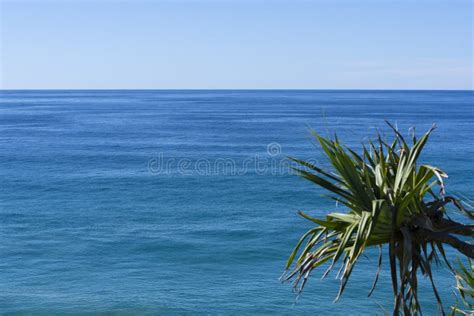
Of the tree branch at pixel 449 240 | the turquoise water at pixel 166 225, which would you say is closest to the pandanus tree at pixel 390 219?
the tree branch at pixel 449 240

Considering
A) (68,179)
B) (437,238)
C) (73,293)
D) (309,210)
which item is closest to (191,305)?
(73,293)

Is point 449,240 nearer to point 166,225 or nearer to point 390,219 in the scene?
point 390,219

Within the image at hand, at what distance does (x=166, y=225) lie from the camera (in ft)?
129

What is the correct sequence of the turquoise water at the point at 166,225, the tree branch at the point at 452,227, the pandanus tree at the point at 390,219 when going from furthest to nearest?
the turquoise water at the point at 166,225 < the tree branch at the point at 452,227 < the pandanus tree at the point at 390,219

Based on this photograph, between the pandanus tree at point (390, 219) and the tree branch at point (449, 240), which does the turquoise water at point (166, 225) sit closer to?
the pandanus tree at point (390, 219)

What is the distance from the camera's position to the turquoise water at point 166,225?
2705 cm

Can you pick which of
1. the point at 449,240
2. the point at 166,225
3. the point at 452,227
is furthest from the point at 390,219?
the point at 166,225

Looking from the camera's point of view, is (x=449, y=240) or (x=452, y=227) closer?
(x=449, y=240)

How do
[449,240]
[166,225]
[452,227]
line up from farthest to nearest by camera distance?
1. [166,225]
2. [452,227]
3. [449,240]

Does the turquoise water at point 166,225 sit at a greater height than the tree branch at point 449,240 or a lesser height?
lesser

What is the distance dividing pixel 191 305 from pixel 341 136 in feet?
Answer: 187

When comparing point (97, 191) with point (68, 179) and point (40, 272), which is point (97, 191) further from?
point (40, 272)

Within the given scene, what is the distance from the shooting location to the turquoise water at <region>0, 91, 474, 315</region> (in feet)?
88.7

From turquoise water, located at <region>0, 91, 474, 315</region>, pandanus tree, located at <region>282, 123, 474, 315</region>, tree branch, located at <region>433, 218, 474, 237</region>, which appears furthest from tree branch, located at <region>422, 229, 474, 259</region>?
turquoise water, located at <region>0, 91, 474, 315</region>
